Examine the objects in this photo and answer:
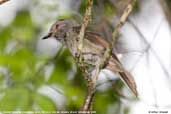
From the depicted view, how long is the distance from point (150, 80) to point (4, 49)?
449 millimetres

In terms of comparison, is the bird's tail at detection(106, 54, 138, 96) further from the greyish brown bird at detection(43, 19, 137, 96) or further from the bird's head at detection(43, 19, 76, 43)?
the bird's head at detection(43, 19, 76, 43)

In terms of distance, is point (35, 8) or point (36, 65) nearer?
point (36, 65)

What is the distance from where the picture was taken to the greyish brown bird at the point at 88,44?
3.92 feet

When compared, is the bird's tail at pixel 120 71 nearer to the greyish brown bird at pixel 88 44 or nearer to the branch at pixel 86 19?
the greyish brown bird at pixel 88 44

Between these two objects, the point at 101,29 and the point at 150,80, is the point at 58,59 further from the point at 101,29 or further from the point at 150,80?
Answer: the point at 150,80

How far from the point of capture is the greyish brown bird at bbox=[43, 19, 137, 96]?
1.20 metres

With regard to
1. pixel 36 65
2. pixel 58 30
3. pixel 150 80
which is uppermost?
pixel 58 30

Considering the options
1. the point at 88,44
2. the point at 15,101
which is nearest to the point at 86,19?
the point at 88,44

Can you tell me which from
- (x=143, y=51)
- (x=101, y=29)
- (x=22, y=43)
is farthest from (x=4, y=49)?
(x=143, y=51)

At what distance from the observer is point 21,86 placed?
1289mm

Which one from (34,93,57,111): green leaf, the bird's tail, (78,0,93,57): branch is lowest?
(34,93,57,111): green leaf

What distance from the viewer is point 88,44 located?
1.22m

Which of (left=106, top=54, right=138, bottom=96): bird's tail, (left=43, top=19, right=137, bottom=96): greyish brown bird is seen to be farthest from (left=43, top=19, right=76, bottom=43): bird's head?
(left=106, top=54, right=138, bottom=96): bird's tail

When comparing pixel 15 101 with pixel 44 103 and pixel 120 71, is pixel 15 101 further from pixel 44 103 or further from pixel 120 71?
pixel 120 71
